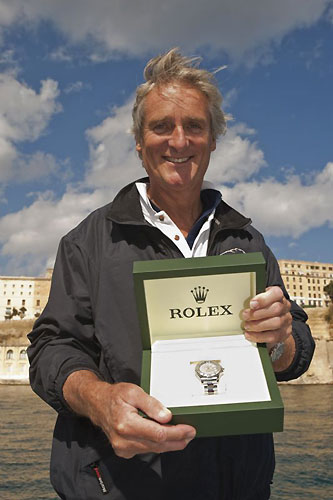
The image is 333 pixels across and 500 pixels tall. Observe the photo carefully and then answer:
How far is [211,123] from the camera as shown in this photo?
234 centimetres

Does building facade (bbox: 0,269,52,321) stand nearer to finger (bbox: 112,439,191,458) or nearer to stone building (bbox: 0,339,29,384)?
stone building (bbox: 0,339,29,384)

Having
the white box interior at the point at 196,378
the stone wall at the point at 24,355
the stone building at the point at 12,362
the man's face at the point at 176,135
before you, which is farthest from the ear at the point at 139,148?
the stone building at the point at 12,362

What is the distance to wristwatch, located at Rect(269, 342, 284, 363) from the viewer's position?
1894 millimetres

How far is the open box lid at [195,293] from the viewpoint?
1664mm

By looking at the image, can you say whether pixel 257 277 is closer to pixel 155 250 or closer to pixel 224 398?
pixel 224 398

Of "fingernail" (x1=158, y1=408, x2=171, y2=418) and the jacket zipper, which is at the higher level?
"fingernail" (x1=158, y1=408, x2=171, y2=418)

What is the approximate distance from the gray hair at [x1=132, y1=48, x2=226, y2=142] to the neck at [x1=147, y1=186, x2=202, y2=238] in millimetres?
306

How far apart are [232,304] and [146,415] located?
0.51 metres

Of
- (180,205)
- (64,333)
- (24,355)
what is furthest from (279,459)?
(24,355)

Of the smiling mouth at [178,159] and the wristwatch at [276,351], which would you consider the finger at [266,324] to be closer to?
the wristwatch at [276,351]

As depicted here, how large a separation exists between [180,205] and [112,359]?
782 mm

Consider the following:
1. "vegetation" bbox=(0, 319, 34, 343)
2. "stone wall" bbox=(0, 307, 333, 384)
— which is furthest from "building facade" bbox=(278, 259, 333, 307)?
"vegetation" bbox=(0, 319, 34, 343)

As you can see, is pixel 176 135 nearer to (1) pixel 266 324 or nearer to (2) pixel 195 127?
(2) pixel 195 127

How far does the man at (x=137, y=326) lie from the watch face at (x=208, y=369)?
0.18 m
